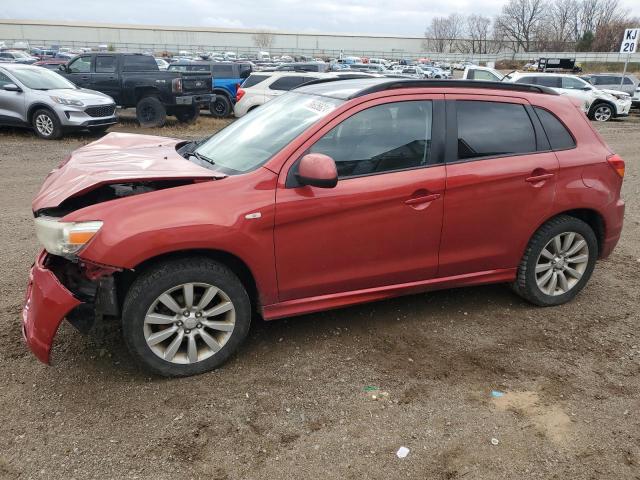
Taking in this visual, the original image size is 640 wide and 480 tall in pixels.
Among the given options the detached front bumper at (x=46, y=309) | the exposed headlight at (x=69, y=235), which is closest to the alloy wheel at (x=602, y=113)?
the exposed headlight at (x=69, y=235)

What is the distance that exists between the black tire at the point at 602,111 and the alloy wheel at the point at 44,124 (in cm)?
1763

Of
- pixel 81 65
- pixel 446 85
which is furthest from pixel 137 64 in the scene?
pixel 446 85

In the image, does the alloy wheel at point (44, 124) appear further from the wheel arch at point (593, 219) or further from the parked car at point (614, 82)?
the parked car at point (614, 82)

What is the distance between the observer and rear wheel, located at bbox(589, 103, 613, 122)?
64.7 feet

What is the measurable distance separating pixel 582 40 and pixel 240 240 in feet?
319

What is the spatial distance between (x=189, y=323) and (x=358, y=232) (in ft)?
3.91

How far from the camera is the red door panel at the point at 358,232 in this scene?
337cm

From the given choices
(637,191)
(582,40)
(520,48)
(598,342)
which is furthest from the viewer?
(520,48)

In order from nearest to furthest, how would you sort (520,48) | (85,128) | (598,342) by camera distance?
(598,342), (85,128), (520,48)

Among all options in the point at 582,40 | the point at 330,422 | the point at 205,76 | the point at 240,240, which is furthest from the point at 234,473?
the point at 582,40

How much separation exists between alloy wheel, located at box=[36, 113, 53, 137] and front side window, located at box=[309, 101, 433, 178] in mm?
10726

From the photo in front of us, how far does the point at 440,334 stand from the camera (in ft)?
13.0

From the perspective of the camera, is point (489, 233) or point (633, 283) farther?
point (633, 283)

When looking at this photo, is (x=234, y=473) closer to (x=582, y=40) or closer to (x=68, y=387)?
(x=68, y=387)
